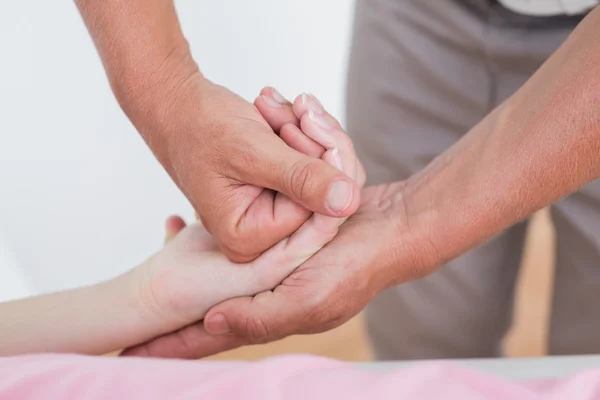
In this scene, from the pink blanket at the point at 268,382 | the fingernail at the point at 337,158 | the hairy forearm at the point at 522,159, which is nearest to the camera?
the pink blanket at the point at 268,382

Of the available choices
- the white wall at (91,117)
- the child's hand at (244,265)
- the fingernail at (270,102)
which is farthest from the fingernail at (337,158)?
the white wall at (91,117)

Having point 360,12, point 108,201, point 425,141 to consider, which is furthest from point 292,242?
point 108,201

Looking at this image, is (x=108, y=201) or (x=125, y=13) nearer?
(x=125, y=13)

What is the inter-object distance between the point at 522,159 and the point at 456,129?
0.34 m

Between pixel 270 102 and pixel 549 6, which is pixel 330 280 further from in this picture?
pixel 549 6

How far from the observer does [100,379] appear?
0.57 m

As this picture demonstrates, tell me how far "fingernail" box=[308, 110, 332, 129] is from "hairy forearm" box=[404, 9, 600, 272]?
16 cm

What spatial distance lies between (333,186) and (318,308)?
0.18m

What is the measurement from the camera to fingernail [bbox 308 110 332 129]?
897 mm

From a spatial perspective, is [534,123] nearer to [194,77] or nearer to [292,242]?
[292,242]

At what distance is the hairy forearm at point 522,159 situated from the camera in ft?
2.47

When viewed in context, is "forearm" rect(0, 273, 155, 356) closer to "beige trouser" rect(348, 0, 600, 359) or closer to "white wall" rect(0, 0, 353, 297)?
"beige trouser" rect(348, 0, 600, 359)

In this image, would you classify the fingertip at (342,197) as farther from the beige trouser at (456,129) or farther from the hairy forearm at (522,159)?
the beige trouser at (456,129)

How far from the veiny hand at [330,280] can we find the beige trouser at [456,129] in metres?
0.25
